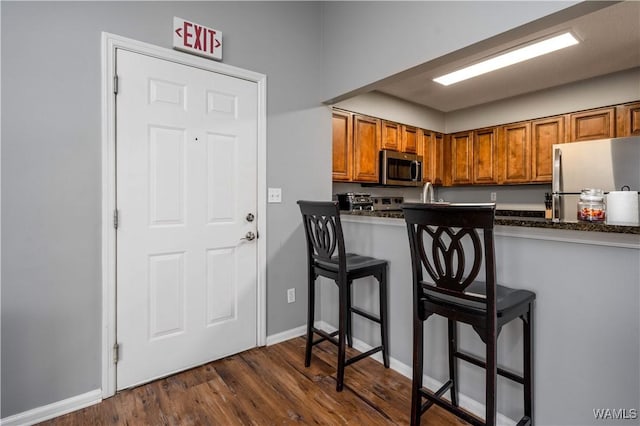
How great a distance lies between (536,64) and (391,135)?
1.59 metres

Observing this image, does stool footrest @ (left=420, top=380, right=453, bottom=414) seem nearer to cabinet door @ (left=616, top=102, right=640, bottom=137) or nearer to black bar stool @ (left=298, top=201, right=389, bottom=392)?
black bar stool @ (left=298, top=201, right=389, bottom=392)

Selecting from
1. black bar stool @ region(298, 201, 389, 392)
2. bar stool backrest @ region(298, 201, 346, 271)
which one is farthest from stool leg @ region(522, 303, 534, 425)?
bar stool backrest @ region(298, 201, 346, 271)

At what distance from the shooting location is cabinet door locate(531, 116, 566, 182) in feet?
12.1

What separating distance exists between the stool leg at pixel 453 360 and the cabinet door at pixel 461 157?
130 inches

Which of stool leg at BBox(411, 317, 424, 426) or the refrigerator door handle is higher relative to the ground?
the refrigerator door handle

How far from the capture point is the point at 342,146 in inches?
136

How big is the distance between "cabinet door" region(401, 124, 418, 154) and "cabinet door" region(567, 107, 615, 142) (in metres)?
1.71

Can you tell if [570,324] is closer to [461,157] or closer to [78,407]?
[78,407]

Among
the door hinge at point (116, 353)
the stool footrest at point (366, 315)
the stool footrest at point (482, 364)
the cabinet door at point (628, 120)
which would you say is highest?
the cabinet door at point (628, 120)

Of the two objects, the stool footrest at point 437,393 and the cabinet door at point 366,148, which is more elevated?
the cabinet door at point 366,148

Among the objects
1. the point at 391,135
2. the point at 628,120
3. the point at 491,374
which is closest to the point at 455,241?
the point at 491,374

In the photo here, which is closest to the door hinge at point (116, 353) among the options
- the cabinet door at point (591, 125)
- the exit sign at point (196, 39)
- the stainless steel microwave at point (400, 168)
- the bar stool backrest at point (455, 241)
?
the bar stool backrest at point (455, 241)

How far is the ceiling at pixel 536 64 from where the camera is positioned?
1.98 m

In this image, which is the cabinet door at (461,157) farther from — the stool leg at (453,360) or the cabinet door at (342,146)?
the stool leg at (453,360)
